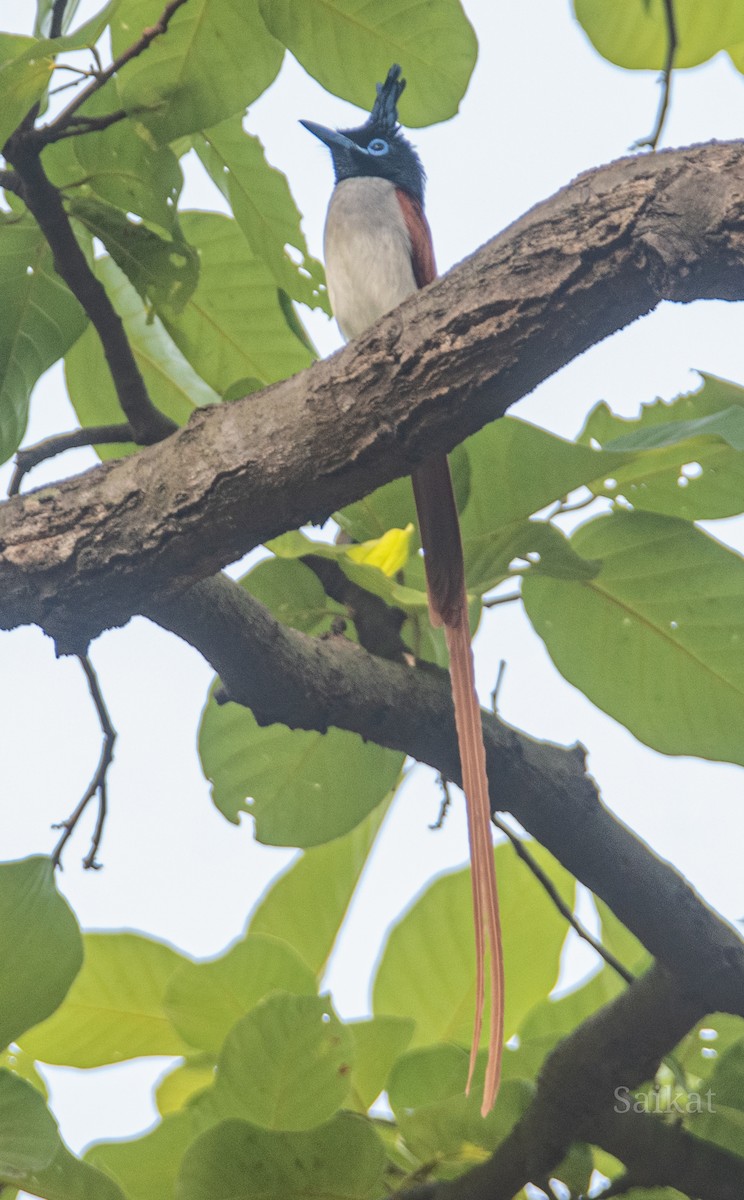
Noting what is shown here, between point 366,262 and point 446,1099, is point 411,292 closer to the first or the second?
point 366,262

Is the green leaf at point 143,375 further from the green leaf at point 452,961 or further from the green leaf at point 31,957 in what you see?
the green leaf at point 452,961

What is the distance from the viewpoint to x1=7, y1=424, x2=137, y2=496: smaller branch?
1.35 meters

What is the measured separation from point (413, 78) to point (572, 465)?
0.49 meters

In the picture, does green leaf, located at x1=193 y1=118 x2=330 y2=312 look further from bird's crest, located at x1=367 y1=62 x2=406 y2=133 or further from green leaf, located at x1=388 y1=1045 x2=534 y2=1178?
green leaf, located at x1=388 y1=1045 x2=534 y2=1178

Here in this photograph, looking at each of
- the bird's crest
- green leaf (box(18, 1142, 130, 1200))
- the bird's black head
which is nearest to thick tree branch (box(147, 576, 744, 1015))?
green leaf (box(18, 1142, 130, 1200))

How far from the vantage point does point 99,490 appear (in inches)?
45.4

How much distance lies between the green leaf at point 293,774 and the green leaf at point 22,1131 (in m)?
0.45

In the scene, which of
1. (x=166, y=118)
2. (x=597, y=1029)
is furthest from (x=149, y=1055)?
(x=166, y=118)

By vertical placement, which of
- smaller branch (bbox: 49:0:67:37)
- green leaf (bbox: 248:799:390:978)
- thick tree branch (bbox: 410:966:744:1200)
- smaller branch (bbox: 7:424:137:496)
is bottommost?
thick tree branch (bbox: 410:966:744:1200)

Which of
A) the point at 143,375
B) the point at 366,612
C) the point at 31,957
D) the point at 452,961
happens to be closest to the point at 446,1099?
the point at 452,961

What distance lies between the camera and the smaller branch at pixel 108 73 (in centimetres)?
116

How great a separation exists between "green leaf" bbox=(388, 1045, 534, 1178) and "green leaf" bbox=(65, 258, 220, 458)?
0.85 m

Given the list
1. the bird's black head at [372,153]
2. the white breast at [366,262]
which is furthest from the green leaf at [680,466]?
the bird's black head at [372,153]

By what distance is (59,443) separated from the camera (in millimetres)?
1369
